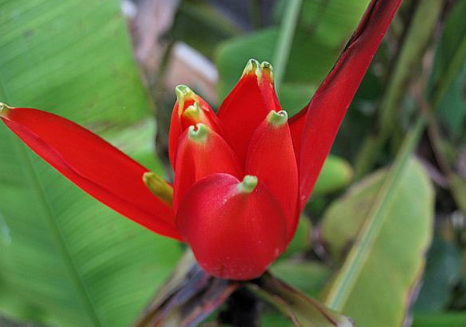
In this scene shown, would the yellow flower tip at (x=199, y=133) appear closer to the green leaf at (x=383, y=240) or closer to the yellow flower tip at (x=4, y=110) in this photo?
the yellow flower tip at (x=4, y=110)

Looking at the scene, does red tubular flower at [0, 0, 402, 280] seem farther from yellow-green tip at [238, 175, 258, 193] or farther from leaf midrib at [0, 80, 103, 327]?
leaf midrib at [0, 80, 103, 327]

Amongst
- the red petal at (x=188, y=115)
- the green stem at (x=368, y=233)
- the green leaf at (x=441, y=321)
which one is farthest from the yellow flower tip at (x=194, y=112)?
the green leaf at (x=441, y=321)

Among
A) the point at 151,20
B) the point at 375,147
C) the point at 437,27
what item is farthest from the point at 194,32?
the point at 437,27

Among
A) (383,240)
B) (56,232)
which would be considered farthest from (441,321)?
(56,232)

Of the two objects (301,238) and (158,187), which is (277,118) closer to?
(158,187)

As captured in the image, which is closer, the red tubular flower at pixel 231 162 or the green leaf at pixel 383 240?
the red tubular flower at pixel 231 162

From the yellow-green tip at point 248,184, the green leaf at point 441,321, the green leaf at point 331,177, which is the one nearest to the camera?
the yellow-green tip at point 248,184

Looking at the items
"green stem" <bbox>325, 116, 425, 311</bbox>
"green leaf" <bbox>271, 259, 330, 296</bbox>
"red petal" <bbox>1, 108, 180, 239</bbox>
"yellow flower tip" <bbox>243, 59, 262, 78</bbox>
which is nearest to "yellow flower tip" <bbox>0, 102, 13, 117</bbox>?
"red petal" <bbox>1, 108, 180, 239</bbox>
